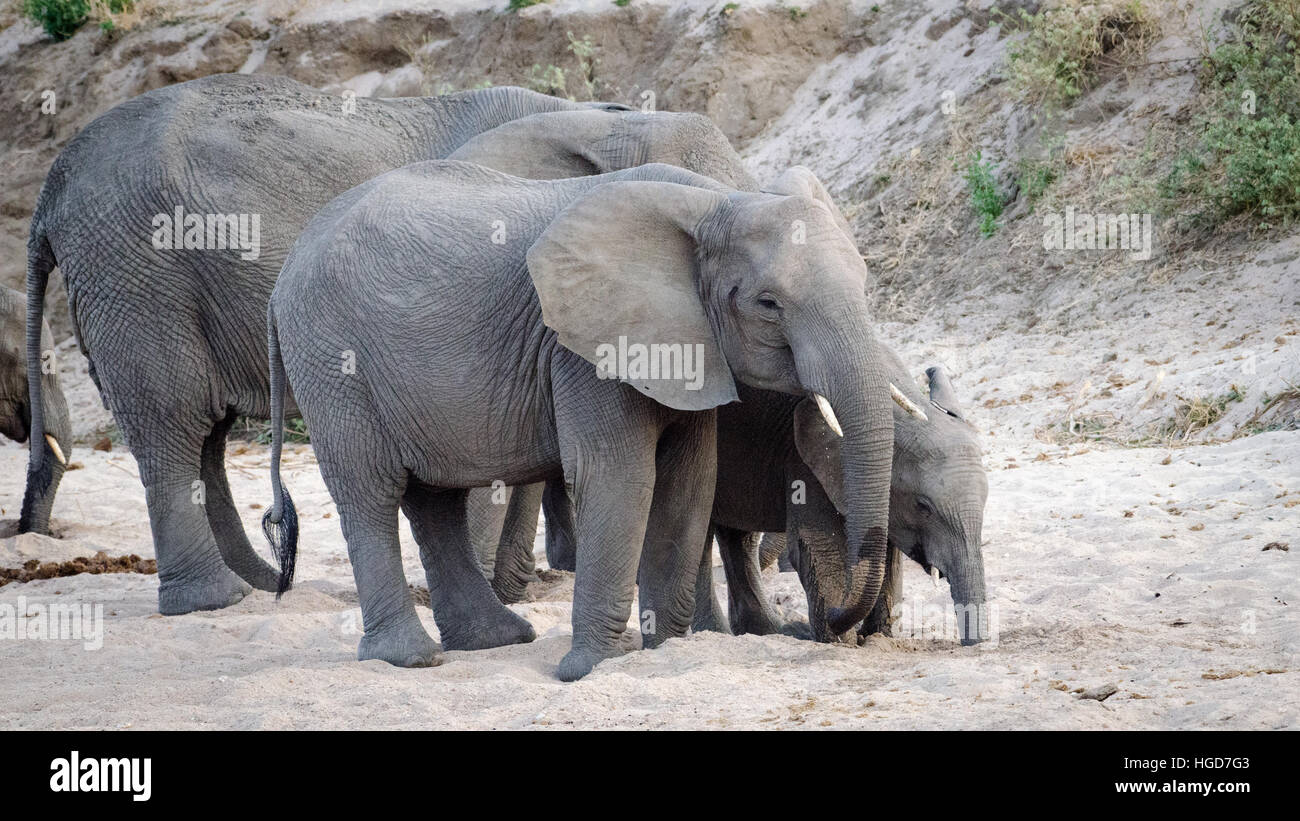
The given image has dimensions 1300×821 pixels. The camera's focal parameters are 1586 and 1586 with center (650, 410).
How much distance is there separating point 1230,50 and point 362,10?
10031 millimetres

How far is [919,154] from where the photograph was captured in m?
14.0

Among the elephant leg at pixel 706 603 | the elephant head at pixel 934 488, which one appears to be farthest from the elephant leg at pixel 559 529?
the elephant head at pixel 934 488

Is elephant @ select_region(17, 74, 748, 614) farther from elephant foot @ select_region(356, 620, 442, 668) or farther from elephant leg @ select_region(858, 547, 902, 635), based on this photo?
elephant leg @ select_region(858, 547, 902, 635)

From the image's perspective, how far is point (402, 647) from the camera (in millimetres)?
6148

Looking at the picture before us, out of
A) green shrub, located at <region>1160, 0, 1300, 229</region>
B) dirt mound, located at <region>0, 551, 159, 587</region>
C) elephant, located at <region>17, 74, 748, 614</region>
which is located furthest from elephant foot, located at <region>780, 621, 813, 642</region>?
green shrub, located at <region>1160, 0, 1300, 229</region>

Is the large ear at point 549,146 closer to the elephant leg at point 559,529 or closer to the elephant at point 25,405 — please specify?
the elephant leg at point 559,529

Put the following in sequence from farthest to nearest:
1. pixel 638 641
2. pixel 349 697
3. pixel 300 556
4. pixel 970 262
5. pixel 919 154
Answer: pixel 919 154 < pixel 970 262 < pixel 300 556 < pixel 638 641 < pixel 349 697

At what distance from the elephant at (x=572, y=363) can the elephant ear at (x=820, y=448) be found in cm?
28

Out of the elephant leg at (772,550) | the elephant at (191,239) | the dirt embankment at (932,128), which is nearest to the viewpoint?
the elephant leg at (772,550)

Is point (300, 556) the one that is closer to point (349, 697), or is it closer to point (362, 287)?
point (362, 287)

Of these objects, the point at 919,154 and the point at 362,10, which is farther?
the point at 362,10

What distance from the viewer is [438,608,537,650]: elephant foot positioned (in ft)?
21.6

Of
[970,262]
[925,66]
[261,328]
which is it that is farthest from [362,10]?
[261,328]

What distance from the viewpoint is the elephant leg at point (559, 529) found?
28.2ft
